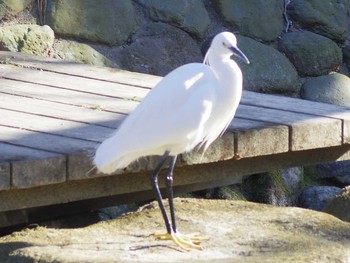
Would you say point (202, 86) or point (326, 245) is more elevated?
point (202, 86)

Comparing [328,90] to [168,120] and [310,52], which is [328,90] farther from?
[168,120]

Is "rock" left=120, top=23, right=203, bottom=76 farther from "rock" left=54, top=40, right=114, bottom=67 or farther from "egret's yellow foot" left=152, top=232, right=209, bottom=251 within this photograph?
"egret's yellow foot" left=152, top=232, right=209, bottom=251

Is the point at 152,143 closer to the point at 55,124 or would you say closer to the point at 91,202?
the point at 55,124

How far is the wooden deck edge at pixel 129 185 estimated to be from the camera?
353 cm

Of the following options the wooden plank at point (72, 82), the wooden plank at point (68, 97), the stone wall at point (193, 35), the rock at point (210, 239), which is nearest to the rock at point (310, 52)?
the stone wall at point (193, 35)

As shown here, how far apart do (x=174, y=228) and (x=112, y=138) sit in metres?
0.35

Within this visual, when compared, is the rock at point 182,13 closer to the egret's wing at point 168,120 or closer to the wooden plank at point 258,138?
the wooden plank at point 258,138

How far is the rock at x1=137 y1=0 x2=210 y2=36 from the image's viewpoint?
18.4 ft

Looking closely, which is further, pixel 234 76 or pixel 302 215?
pixel 302 215

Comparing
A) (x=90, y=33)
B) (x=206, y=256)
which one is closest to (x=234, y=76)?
(x=206, y=256)

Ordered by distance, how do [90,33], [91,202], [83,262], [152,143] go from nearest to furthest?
[83,262]
[152,143]
[91,202]
[90,33]

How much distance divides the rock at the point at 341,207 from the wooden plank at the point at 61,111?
3.27 feet

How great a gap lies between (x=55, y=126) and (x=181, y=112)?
2.23 feet

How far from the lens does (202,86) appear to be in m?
3.38
